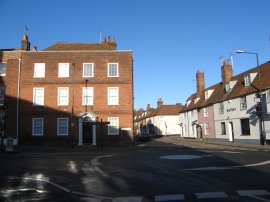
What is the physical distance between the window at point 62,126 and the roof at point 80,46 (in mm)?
9519

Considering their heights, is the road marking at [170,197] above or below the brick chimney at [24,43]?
below

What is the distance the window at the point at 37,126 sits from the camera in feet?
111

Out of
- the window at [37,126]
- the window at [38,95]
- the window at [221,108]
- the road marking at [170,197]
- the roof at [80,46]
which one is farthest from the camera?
the window at [221,108]

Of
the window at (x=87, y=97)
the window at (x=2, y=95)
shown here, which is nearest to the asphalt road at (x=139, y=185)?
the window at (x=87, y=97)

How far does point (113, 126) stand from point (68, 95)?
20.4 ft

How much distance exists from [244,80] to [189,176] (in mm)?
29561

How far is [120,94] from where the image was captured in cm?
3503

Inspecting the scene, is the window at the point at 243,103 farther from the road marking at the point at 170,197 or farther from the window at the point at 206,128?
the road marking at the point at 170,197

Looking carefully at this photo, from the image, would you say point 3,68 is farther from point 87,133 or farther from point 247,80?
point 247,80

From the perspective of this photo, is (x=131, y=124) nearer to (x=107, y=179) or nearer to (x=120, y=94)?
(x=120, y=94)

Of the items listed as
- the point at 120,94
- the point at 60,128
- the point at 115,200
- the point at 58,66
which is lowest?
the point at 115,200

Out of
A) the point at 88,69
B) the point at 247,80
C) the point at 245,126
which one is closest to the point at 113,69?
the point at 88,69

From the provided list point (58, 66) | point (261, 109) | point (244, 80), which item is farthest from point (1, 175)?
point (244, 80)

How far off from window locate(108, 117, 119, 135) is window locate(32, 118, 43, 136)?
7.59 m
